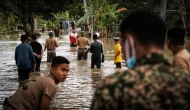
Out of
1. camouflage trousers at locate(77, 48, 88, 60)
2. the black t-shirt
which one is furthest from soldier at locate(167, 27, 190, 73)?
camouflage trousers at locate(77, 48, 88, 60)

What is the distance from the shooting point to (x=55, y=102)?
1053 centimetres

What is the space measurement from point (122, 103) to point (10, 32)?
56.3 metres

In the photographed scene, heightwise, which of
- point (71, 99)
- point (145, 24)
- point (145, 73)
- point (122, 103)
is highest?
point (145, 24)

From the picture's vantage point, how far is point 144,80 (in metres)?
2.64

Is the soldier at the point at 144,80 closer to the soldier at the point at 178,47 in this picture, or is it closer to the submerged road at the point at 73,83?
the soldier at the point at 178,47

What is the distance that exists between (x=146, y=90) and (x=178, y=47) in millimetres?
2994

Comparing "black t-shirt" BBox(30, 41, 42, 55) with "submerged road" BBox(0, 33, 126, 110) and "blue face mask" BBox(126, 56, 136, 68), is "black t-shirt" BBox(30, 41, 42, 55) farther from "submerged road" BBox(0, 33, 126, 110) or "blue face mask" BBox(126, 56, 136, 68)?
"blue face mask" BBox(126, 56, 136, 68)

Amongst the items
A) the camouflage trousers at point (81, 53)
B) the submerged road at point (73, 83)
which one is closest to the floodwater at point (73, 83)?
the submerged road at point (73, 83)

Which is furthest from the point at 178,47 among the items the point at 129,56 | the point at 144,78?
the point at 144,78

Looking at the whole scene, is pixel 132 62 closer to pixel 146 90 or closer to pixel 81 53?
pixel 146 90

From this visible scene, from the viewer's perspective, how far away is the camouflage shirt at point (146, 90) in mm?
2617

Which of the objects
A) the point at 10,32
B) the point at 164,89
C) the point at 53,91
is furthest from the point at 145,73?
the point at 10,32

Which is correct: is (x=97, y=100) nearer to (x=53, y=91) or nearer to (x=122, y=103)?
(x=122, y=103)

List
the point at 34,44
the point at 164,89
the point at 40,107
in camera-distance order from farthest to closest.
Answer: the point at 34,44 → the point at 40,107 → the point at 164,89
